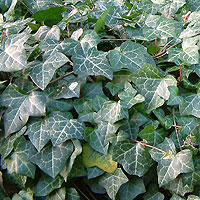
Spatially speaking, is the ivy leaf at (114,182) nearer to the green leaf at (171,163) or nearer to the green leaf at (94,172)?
the green leaf at (94,172)

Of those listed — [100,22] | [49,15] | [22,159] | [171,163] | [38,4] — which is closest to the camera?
[171,163]

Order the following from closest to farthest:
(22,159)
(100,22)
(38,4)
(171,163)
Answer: (171,163)
(22,159)
(100,22)
(38,4)

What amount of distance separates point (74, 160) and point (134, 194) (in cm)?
28

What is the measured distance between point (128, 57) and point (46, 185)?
635mm

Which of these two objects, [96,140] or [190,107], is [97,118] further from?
[190,107]

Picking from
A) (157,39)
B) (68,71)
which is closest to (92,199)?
(68,71)

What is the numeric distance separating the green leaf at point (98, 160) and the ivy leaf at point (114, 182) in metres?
0.03

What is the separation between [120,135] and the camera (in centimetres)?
121

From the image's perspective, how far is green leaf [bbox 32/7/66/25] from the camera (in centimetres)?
154

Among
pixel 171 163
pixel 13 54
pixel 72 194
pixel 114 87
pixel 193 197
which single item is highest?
pixel 13 54

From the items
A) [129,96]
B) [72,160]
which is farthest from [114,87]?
[72,160]

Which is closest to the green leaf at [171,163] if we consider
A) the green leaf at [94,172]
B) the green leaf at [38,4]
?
the green leaf at [94,172]

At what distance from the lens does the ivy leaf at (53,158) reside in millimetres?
1213

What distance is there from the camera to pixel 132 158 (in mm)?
1225
